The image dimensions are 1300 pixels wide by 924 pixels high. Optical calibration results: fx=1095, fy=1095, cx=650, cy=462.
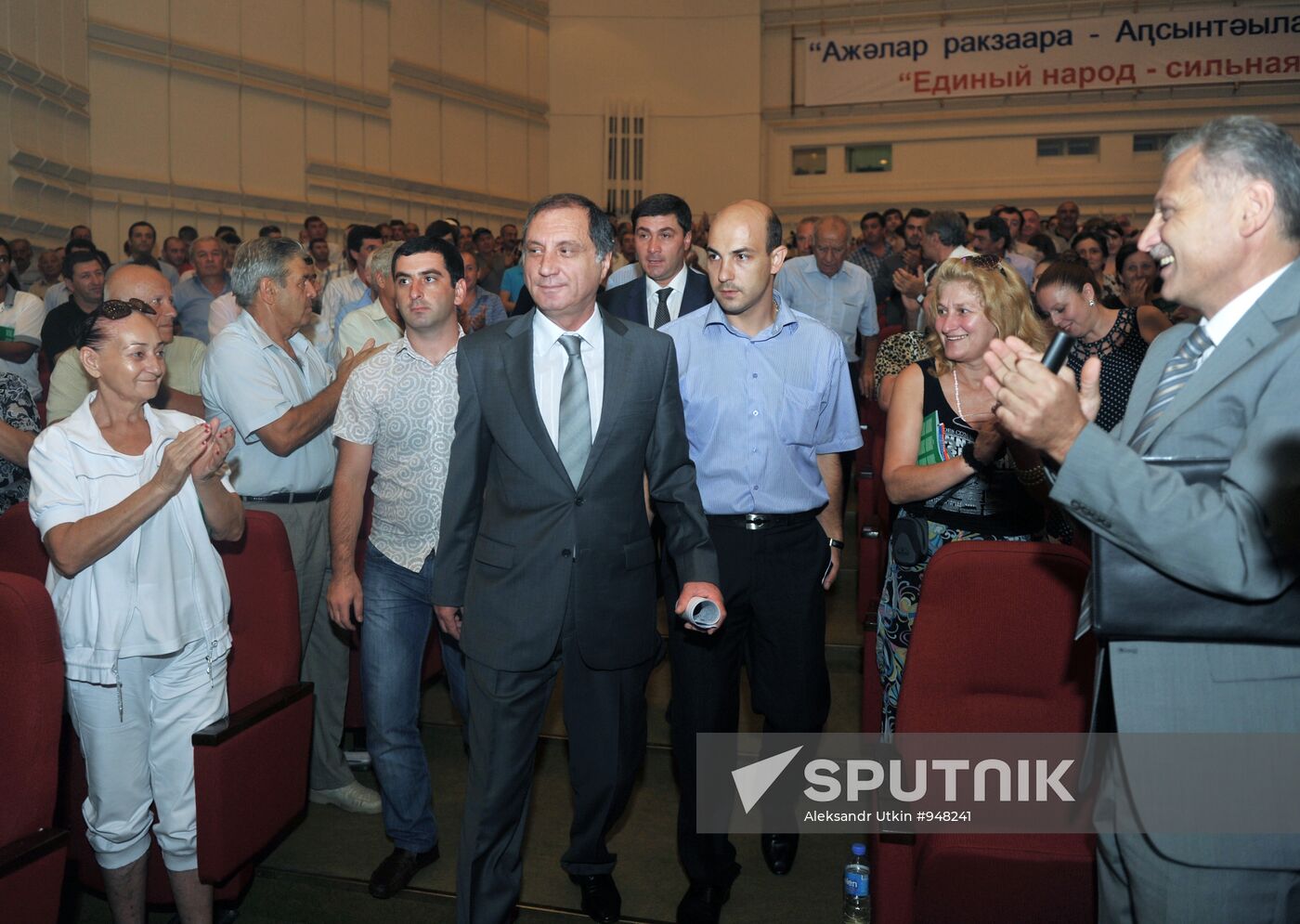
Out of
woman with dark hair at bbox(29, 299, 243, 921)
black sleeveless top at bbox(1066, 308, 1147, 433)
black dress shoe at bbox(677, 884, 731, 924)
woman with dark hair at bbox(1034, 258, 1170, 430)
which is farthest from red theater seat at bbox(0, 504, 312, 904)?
woman with dark hair at bbox(1034, 258, 1170, 430)

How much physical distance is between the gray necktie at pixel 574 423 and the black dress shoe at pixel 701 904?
112 centimetres

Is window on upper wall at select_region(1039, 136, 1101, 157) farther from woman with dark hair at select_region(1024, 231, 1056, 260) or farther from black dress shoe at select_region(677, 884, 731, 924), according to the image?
black dress shoe at select_region(677, 884, 731, 924)

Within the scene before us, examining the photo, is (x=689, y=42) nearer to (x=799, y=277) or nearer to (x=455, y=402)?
(x=799, y=277)

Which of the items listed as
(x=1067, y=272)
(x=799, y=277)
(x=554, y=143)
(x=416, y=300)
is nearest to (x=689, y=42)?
(x=554, y=143)

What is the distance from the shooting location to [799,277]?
6191 millimetres

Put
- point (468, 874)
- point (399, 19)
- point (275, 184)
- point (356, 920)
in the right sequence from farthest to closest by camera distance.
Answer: point (399, 19) < point (275, 184) < point (356, 920) < point (468, 874)

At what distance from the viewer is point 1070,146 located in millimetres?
14023

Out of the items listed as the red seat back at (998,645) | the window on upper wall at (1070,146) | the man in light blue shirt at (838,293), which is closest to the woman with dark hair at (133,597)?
the red seat back at (998,645)

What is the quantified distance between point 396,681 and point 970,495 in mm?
1554

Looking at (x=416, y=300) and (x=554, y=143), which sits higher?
(x=554, y=143)

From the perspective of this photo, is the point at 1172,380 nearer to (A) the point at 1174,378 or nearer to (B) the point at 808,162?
(A) the point at 1174,378

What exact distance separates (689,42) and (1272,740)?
14.9m

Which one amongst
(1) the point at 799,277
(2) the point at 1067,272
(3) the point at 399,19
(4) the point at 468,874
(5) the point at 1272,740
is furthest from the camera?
(3) the point at 399,19

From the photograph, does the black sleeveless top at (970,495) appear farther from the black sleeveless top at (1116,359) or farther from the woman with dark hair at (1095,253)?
the woman with dark hair at (1095,253)
